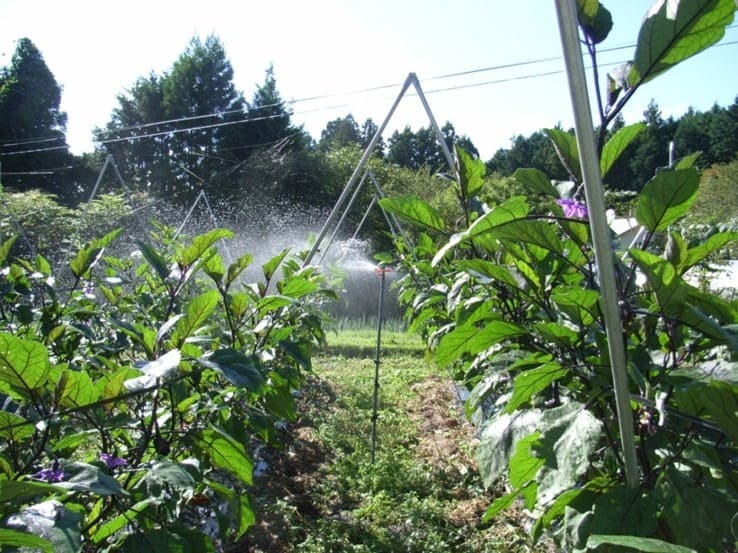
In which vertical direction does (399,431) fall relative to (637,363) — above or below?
below

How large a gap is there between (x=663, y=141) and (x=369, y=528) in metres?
30.0

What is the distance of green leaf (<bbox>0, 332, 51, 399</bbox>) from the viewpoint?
0.68 m

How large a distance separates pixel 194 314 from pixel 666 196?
0.75 metres

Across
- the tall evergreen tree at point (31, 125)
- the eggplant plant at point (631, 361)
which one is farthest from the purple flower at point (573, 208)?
the tall evergreen tree at point (31, 125)

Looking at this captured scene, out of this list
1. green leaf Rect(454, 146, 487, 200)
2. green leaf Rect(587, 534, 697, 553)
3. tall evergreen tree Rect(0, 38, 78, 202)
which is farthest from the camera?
tall evergreen tree Rect(0, 38, 78, 202)

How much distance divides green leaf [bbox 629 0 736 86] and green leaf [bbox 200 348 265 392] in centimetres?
61

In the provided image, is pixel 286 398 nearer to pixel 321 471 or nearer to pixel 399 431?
pixel 321 471

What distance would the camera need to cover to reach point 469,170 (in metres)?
1.09

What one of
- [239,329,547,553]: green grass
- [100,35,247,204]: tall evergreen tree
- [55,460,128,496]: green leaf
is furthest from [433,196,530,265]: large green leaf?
[100,35,247,204]: tall evergreen tree

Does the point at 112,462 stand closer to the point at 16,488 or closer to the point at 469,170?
the point at 16,488

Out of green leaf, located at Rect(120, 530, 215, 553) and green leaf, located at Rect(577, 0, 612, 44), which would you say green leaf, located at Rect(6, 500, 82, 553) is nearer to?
green leaf, located at Rect(120, 530, 215, 553)

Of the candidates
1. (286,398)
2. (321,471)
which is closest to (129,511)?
(286,398)

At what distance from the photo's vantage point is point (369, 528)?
8.07 feet

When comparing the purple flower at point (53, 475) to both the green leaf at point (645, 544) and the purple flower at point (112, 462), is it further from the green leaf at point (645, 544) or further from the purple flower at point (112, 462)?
the green leaf at point (645, 544)
